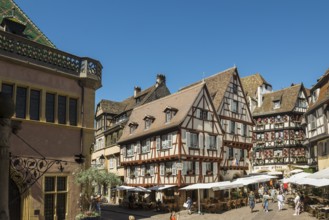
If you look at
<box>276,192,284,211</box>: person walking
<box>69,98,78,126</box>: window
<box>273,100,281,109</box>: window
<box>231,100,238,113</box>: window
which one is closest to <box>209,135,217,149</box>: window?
<box>231,100,238,113</box>: window

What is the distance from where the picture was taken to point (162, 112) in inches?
1426

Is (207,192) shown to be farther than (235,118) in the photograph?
No

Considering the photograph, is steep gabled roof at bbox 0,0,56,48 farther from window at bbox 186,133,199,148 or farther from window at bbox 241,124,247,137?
window at bbox 241,124,247,137

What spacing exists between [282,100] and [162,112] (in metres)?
25.5

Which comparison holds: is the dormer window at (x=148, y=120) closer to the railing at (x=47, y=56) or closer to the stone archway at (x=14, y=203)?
the railing at (x=47, y=56)

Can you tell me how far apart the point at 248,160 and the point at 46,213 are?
2879 centimetres

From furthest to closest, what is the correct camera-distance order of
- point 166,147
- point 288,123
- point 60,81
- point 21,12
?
point 288,123 → point 166,147 → point 21,12 → point 60,81

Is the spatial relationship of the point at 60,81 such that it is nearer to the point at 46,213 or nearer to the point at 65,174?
the point at 65,174

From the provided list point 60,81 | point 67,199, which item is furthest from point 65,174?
point 60,81

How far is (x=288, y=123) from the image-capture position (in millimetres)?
53031

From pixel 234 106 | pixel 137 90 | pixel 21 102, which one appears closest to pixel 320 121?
pixel 234 106

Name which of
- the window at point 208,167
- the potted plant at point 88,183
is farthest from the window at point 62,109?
the window at point 208,167

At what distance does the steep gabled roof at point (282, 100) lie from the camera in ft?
175

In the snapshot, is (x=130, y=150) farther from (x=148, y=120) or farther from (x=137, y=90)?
(x=137, y=90)
